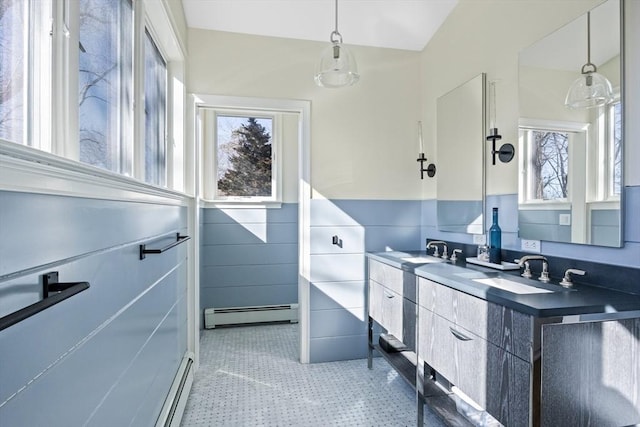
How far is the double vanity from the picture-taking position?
4.17 feet

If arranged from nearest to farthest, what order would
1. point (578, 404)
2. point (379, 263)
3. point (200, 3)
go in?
1. point (578, 404)
2. point (200, 3)
3. point (379, 263)

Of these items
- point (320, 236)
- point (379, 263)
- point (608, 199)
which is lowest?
point (379, 263)

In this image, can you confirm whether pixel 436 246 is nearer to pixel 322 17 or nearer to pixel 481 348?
pixel 481 348

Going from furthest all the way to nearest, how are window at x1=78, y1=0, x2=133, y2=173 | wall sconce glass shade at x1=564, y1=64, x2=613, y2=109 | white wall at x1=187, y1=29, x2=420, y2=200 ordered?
white wall at x1=187, y1=29, x2=420, y2=200
wall sconce glass shade at x1=564, y1=64, x2=613, y2=109
window at x1=78, y1=0, x2=133, y2=173

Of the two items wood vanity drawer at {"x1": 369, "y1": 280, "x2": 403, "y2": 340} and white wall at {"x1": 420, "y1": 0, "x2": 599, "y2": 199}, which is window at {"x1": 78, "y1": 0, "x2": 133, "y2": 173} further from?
white wall at {"x1": 420, "y1": 0, "x2": 599, "y2": 199}

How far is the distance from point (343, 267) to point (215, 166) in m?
1.85

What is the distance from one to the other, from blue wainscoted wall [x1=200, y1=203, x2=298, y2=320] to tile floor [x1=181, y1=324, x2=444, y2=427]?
0.63 m

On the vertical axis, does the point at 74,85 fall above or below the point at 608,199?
Result: above

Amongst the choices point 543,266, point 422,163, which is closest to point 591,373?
point 543,266

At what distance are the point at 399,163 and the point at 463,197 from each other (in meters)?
0.69

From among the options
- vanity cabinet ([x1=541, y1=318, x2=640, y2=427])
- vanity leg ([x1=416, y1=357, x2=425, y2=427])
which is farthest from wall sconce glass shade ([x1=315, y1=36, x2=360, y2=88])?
vanity leg ([x1=416, y1=357, x2=425, y2=427])

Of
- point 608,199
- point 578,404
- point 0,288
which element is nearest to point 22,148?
point 0,288

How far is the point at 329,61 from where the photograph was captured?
2137mm

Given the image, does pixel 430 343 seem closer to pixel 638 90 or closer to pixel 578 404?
pixel 578 404
